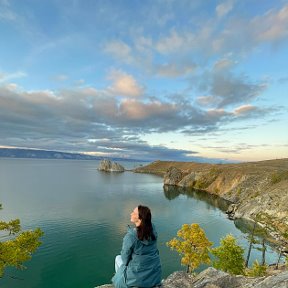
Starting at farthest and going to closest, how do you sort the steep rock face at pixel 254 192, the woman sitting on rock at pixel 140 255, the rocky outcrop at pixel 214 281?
the steep rock face at pixel 254 192 → the rocky outcrop at pixel 214 281 → the woman sitting on rock at pixel 140 255

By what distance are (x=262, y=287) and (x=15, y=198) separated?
421ft

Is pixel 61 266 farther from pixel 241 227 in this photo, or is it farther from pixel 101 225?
pixel 241 227

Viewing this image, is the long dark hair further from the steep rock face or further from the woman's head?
the steep rock face

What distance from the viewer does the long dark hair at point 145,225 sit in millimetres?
9594

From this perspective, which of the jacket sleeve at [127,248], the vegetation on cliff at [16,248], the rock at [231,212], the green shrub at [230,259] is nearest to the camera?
the jacket sleeve at [127,248]

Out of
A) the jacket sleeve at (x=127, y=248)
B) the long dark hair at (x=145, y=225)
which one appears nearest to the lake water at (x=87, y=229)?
the jacket sleeve at (x=127, y=248)

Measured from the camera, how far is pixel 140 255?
10.1 meters

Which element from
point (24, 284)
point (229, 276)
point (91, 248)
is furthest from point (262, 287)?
point (91, 248)

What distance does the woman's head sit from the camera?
31.5 feet

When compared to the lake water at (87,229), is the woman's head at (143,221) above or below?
above

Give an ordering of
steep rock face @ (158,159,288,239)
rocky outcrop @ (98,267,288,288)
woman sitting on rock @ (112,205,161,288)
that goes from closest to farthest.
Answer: woman sitting on rock @ (112,205,161,288)
rocky outcrop @ (98,267,288,288)
steep rock face @ (158,159,288,239)

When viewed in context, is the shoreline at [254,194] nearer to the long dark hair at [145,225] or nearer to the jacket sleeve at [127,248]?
the jacket sleeve at [127,248]

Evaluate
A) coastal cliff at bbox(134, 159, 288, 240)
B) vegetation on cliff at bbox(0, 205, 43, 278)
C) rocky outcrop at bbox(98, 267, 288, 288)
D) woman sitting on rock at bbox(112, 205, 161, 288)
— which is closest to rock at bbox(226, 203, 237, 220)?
coastal cliff at bbox(134, 159, 288, 240)

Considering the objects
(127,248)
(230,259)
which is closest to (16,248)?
(127,248)
